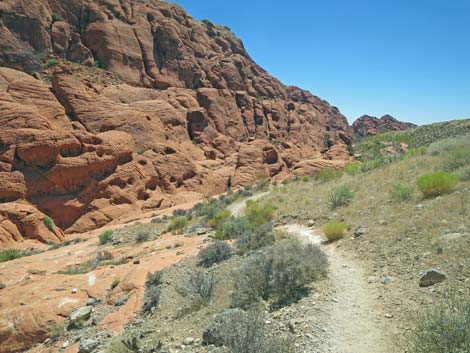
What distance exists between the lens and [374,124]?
362 ft

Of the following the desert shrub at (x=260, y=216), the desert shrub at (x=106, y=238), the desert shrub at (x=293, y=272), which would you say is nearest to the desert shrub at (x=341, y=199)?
the desert shrub at (x=260, y=216)

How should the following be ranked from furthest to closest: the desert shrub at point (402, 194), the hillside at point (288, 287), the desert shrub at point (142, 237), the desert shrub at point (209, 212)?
the desert shrub at point (209, 212), the desert shrub at point (142, 237), the desert shrub at point (402, 194), the hillside at point (288, 287)

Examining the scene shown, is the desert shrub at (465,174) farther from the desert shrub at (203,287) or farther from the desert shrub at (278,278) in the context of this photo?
the desert shrub at (203,287)

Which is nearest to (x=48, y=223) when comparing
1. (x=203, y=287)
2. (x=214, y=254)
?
(x=214, y=254)

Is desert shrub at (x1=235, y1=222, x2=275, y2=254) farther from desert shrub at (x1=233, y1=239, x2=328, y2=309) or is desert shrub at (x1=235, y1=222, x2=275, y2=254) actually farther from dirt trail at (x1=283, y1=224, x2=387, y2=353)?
dirt trail at (x1=283, y1=224, x2=387, y2=353)

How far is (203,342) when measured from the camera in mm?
4871

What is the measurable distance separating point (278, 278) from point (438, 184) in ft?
18.1

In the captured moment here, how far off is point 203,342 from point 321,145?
6225 centimetres

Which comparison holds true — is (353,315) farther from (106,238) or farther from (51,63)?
(51,63)

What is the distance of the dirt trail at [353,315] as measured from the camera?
4.15 meters

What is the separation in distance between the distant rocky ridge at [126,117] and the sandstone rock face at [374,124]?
1847 inches

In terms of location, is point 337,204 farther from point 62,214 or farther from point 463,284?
point 62,214

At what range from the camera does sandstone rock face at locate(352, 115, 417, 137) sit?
10727cm

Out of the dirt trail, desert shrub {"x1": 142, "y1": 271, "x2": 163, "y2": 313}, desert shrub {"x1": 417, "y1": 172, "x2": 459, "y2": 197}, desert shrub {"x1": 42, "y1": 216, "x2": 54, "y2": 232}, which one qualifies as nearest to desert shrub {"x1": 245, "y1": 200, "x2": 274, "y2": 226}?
desert shrub {"x1": 142, "y1": 271, "x2": 163, "y2": 313}
